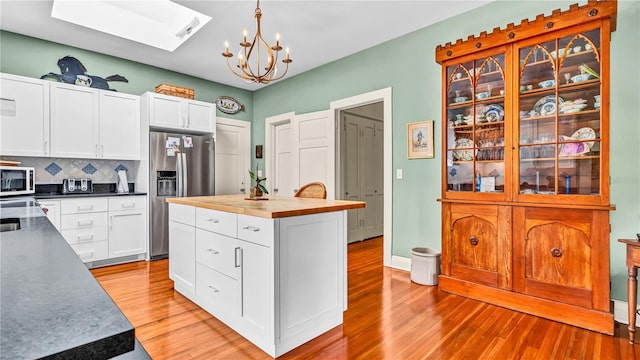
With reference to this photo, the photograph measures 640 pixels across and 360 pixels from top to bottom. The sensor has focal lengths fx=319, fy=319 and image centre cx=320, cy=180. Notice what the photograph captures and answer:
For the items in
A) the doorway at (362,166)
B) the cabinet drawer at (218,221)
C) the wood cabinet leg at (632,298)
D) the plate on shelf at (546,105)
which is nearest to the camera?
the wood cabinet leg at (632,298)

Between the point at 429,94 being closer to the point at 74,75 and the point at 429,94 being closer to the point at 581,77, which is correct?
the point at 581,77

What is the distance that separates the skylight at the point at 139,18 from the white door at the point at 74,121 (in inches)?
32.7

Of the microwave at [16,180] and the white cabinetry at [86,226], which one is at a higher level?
the microwave at [16,180]

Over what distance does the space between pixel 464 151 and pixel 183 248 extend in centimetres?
266

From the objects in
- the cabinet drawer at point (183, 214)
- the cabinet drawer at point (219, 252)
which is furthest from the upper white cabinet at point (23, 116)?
the cabinet drawer at point (219, 252)

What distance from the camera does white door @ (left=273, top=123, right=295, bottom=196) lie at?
5.36 metres

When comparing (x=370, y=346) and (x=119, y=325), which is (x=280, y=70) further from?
(x=119, y=325)

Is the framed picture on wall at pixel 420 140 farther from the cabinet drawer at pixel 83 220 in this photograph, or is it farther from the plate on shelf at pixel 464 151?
the cabinet drawer at pixel 83 220

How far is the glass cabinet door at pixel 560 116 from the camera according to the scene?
228 cm

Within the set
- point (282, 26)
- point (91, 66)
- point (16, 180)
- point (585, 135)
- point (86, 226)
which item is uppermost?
point (282, 26)

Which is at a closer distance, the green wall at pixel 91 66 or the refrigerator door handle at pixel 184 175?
the green wall at pixel 91 66

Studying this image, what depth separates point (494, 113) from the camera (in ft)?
9.04

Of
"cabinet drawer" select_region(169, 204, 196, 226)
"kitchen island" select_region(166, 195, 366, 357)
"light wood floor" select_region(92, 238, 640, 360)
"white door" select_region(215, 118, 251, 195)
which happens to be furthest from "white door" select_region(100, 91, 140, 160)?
"kitchen island" select_region(166, 195, 366, 357)

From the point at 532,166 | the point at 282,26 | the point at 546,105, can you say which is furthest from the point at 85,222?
the point at 546,105
